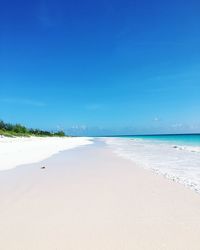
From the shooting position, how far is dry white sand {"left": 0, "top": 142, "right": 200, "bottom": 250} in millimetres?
3416

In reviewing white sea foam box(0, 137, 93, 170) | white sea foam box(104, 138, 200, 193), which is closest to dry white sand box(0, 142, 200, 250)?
white sea foam box(104, 138, 200, 193)

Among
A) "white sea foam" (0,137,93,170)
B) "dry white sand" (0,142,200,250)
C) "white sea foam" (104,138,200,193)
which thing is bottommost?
"dry white sand" (0,142,200,250)

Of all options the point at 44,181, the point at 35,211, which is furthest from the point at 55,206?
the point at 44,181

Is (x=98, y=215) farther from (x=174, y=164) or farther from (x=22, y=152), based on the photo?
(x=22, y=152)

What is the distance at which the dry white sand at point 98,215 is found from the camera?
342 centimetres

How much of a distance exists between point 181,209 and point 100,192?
2.09 meters

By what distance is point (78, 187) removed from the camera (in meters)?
6.83

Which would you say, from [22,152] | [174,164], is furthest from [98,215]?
[22,152]

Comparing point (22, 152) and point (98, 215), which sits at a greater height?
point (22, 152)

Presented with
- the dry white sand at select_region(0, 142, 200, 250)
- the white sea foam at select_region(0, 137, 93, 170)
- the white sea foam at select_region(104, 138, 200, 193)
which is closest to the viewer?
the dry white sand at select_region(0, 142, 200, 250)

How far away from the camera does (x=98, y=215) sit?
4.48 m

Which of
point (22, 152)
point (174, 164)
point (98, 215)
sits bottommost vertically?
point (98, 215)

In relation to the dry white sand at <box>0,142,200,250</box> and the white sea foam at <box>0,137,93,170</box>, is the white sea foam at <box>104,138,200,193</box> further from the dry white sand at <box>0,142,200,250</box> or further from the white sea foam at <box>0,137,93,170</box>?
the white sea foam at <box>0,137,93,170</box>

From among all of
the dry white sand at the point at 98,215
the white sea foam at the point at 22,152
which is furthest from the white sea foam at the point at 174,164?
the white sea foam at the point at 22,152
